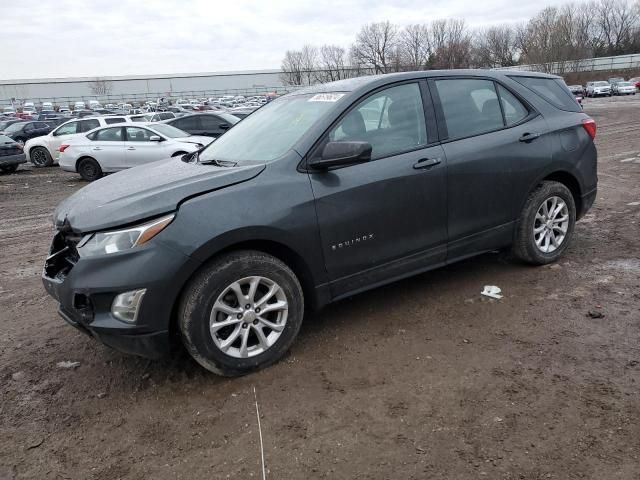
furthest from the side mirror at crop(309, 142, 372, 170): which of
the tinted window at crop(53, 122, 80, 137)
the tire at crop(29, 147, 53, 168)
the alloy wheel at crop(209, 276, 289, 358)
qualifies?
the tire at crop(29, 147, 53, 168)

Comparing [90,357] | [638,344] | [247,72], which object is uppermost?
[247,72]

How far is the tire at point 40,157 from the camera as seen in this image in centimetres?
1806

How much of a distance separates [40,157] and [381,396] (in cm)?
1843

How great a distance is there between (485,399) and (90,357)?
2.73 metres

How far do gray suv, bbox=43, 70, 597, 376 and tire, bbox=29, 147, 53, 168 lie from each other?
1586cm

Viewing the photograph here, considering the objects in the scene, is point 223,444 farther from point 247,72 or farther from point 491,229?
point 247,72

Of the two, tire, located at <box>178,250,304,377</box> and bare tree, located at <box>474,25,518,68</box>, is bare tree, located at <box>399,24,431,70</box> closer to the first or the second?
bare tree, located at <box>474,25,518,68</box>

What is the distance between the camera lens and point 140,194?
3.35 metres

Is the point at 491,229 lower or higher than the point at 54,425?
higher

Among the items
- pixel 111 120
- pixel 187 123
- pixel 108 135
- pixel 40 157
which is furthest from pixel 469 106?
pixel 40 157

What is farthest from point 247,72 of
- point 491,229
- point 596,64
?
point 491,229

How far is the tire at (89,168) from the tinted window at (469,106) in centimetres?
1175

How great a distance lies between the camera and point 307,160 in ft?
11.7

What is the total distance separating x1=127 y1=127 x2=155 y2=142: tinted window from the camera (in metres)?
13.4
